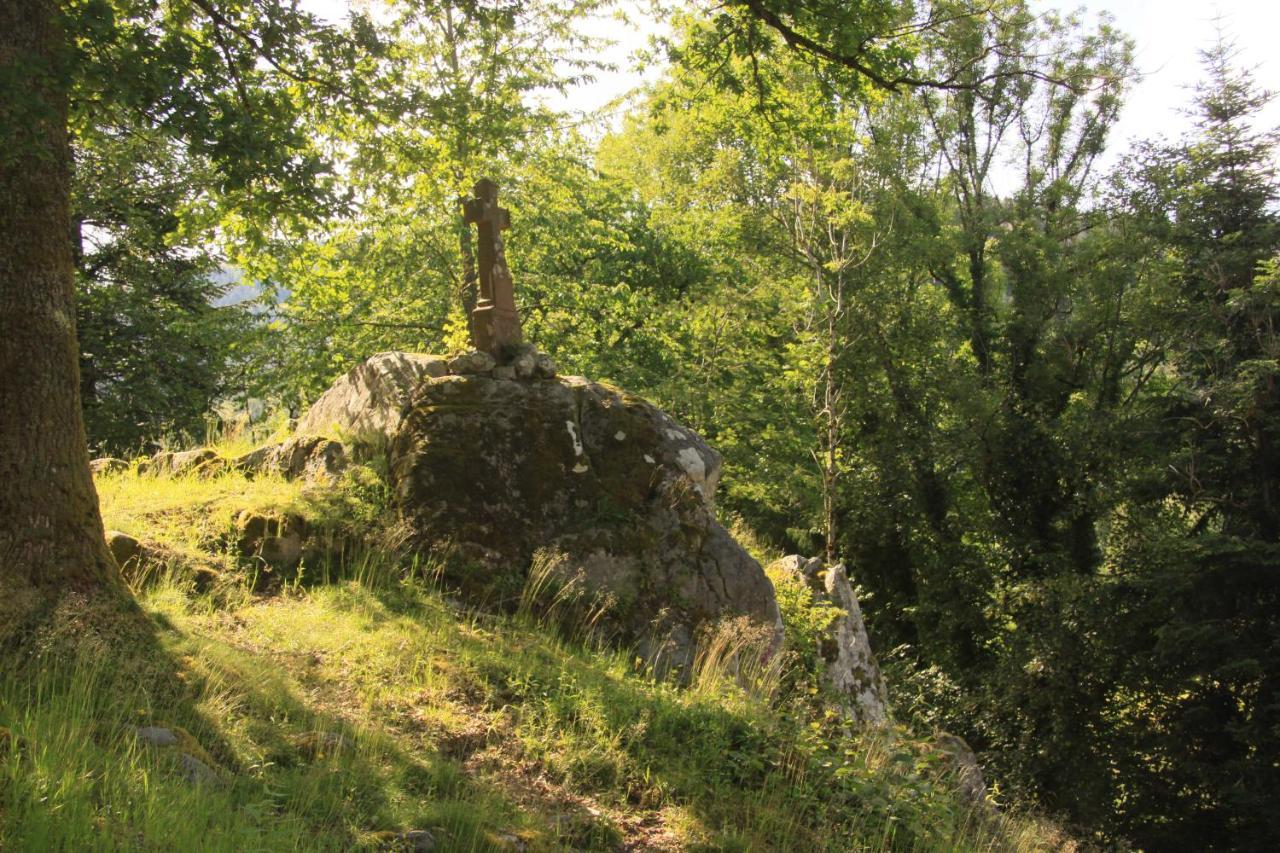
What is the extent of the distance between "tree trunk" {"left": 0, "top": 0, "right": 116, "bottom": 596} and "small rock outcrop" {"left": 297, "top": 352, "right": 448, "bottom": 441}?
286 centimetres

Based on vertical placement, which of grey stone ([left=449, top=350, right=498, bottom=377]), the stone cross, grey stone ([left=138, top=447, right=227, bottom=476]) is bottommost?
grey stone ([left=138, top=447, right=227, bottom=476])

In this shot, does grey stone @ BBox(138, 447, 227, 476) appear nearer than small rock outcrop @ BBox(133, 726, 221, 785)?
No

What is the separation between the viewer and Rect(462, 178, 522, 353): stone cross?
Result: 27.6 ft

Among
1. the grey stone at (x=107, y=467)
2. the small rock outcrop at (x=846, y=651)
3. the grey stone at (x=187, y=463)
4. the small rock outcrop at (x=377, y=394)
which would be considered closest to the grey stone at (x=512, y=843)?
the small rock outcrop at (x=377, y=394)

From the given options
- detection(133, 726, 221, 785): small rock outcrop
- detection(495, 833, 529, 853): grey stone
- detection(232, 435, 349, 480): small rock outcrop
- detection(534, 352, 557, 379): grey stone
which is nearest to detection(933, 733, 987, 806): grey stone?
detection(495, 833, 529, 853): grey stone

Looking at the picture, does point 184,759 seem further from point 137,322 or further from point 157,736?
point 137,322

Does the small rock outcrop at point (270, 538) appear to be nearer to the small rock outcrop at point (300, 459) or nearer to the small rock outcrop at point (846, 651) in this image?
the small rock outcrop at point (300, 459)

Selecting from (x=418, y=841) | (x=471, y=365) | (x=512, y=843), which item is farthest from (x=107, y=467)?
(x=512, y=843)

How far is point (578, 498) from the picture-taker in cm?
766

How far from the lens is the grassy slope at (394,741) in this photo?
3.55 meters

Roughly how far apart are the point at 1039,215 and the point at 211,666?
66.0ft

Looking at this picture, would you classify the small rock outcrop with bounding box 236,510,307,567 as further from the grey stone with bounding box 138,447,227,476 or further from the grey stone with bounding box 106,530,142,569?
the grey stone with bounding box 138,447,227,476

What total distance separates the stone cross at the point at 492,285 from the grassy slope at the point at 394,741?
2.33 meters

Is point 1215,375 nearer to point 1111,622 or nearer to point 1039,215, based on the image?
point 1111,622
